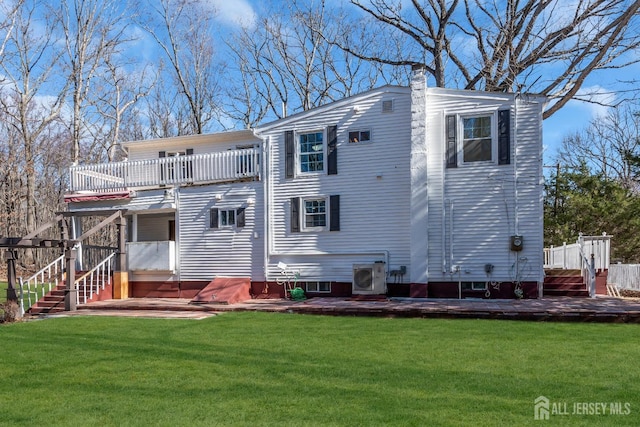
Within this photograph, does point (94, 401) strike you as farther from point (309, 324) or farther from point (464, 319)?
point (464, 319)

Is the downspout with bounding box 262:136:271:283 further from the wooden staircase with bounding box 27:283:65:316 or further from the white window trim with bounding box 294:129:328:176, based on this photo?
the wooden staircase with bounding box 27:283:65:316

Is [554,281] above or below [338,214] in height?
below

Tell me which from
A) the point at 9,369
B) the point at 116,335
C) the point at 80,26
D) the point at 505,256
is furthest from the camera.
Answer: the point at 80,26

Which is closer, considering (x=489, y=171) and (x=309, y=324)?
(x=309, y=324)

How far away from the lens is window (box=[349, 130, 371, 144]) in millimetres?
15570

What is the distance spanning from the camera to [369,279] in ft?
48.7

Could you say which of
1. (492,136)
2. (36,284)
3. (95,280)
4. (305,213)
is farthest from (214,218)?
(492,136)

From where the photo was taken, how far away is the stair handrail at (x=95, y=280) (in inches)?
624

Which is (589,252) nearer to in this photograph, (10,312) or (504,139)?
(504,139)

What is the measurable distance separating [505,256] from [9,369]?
11.6m

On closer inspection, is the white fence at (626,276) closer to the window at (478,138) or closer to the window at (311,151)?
the window at (478,138)

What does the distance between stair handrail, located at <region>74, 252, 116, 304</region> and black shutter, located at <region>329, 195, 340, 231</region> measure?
7.35m

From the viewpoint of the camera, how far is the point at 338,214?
1566 cm

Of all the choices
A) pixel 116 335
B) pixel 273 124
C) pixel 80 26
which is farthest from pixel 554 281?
pixel 80 26
